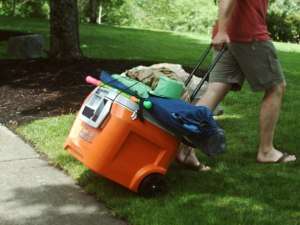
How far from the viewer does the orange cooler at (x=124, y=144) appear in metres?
3.76

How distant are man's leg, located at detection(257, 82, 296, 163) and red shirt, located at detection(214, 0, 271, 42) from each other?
504 millimetres

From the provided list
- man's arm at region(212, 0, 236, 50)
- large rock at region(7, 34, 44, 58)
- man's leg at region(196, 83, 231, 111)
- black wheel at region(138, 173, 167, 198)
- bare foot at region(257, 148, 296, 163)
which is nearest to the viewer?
black wheel at region(138, 173, 167, 198)

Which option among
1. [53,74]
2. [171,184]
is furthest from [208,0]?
[171,184]

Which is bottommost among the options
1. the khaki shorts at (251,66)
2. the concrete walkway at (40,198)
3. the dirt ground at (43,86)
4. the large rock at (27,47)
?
the large rock at (27,47)

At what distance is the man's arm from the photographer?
4199mm

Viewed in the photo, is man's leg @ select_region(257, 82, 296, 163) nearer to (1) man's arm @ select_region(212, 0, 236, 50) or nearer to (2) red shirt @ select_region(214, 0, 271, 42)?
(2) red shirt @ select_region(214, 0, 271, 42)


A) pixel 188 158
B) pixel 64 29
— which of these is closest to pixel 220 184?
pixel 188 158

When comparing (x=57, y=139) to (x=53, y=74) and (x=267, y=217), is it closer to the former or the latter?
(x=267, y=217)

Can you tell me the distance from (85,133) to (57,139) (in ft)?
5.40

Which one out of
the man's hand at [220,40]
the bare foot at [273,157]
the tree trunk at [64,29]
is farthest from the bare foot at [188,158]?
the tree trunk at [64,29]

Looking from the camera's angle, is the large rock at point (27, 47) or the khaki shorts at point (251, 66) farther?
the large rock at point (27, 47)

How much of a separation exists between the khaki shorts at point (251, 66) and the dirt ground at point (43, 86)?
2694mm

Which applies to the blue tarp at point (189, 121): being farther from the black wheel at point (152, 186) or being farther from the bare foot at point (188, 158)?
the bare foot at point (188, 158)

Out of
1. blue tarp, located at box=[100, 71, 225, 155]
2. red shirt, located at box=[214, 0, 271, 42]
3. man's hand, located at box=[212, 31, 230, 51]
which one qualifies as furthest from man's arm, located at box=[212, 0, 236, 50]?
blue tarp, located at box=[100, 71, 225, 155]
